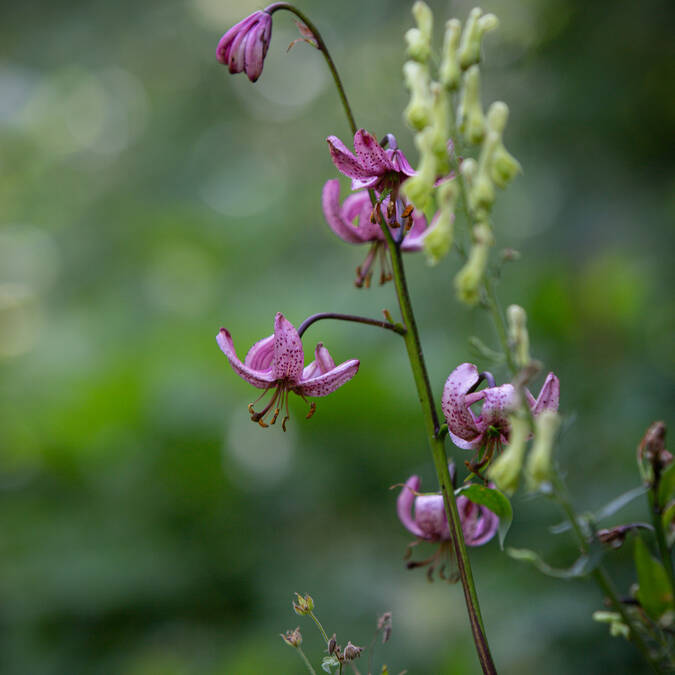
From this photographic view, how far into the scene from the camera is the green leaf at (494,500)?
0.72 metres

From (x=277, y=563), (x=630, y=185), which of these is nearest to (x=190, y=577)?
(x=277, y=563)

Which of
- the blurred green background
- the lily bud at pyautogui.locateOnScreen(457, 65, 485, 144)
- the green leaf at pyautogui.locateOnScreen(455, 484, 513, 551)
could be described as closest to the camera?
the lily bud at pyautogui.locateOnScreen(457, 65, 485, 144)

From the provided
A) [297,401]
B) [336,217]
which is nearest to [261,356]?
[336,217]

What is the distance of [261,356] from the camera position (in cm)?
94

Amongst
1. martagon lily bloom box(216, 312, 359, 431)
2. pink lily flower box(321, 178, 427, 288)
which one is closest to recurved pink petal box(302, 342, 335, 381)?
martagon lily bloom box(216, 312, 359, 431)

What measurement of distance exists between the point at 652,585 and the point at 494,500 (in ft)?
0.52

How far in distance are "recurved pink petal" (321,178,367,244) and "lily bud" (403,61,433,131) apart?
351mm

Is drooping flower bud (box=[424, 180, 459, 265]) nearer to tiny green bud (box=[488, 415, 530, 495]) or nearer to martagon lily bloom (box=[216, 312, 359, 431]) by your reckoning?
→ tiny green bud (box=[488, 415, 530, 495])

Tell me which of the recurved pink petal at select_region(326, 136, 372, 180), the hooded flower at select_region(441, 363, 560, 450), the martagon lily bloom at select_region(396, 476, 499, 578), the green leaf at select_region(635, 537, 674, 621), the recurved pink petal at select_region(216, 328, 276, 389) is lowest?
the green leaf at select_region(635, 537, 674, 621)

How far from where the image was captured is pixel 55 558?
10.0ft

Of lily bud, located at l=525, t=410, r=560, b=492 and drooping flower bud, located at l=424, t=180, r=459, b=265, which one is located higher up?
drooping flower bud, located at l=424, t=180, r=459, b=265

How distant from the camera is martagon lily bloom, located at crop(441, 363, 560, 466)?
76 centimetres

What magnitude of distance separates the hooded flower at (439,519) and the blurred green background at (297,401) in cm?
121

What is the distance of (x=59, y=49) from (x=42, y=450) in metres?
2.41
